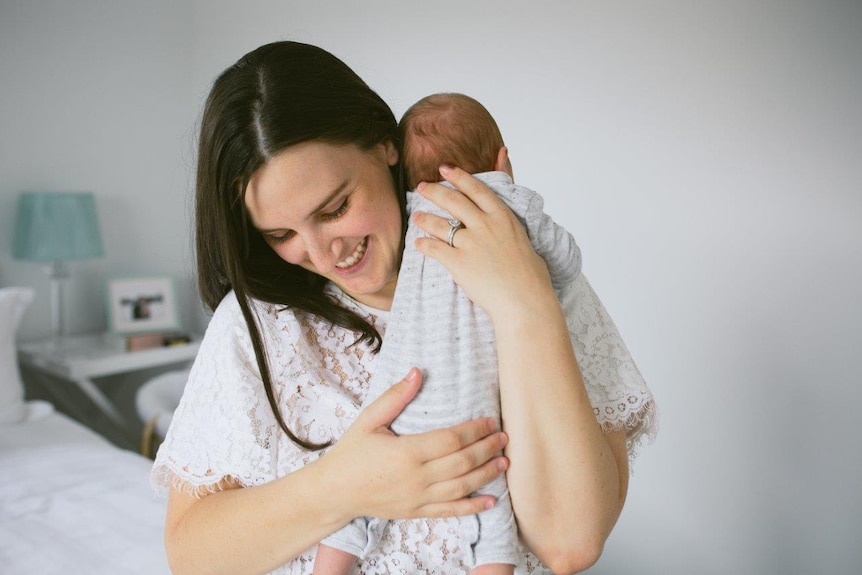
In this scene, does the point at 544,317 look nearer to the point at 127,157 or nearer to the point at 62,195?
the point at 62,195

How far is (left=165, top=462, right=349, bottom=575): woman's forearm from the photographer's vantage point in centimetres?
86

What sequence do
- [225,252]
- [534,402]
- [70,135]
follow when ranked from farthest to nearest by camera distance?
[70,135] → [225,252] → [534,402]

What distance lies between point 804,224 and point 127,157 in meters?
3.04

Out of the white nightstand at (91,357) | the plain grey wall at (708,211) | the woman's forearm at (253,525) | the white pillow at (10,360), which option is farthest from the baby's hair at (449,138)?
the white nightstand at (91,357)

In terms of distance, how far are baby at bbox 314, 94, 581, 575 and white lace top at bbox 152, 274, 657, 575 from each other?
0.06 metres

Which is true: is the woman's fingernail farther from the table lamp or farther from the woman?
the table lamp

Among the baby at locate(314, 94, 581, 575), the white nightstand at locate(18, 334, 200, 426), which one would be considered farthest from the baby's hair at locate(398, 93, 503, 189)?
the white nightstand at locate(18, 334, 200, 426)

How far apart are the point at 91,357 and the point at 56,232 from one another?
56 centimetres

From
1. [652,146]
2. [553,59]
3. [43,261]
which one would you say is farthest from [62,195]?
[652,146]

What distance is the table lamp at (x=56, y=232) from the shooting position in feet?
8.84

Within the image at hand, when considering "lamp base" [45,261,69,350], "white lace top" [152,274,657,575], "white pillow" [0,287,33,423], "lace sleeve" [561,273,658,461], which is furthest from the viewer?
"lamp base" [45,261,69,350]

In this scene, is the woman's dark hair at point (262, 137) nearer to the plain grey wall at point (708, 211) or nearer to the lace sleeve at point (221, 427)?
the lace sleeve at point (221, 427)

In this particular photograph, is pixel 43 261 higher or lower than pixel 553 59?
lower

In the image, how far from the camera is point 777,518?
1.78m
